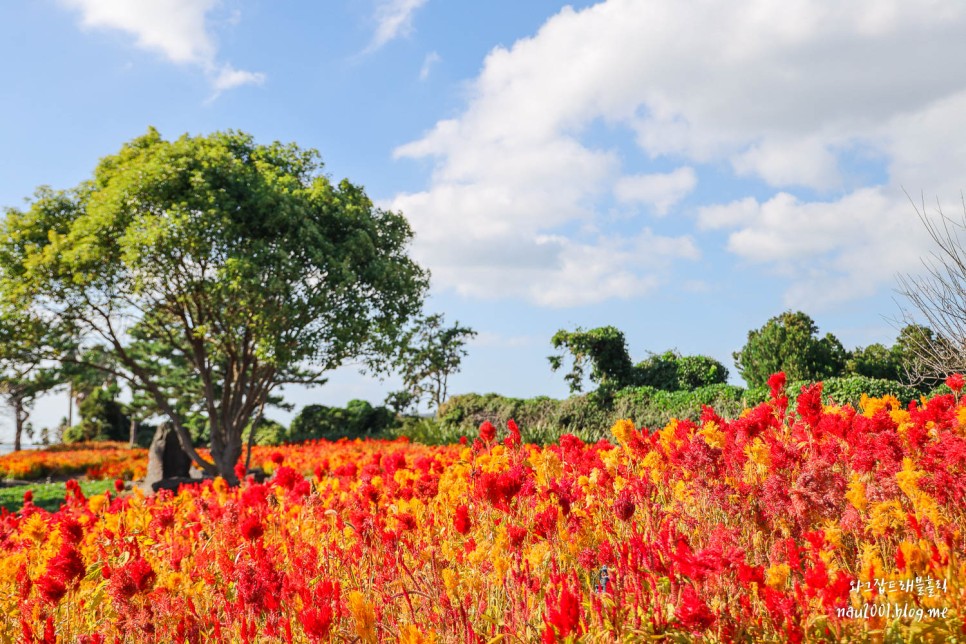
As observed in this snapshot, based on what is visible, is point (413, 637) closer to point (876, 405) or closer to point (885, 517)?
point (885, 517)

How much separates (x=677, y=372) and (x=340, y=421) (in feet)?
41.3

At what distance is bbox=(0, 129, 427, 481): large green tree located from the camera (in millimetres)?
15055

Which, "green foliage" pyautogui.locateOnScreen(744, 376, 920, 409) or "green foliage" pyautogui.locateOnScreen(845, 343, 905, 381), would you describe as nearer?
"green foliage" pyautogui.locateOnScreen(744, 376, 920, 409)

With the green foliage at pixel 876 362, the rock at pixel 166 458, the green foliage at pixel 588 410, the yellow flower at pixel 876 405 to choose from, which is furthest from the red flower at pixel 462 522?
the green foliage at pixel 876 362

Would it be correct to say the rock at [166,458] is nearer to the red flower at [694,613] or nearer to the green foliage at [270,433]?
the green foliage at [270,433]

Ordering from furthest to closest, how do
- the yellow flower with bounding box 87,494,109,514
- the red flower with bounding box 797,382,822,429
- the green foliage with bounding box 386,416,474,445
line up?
the green foliage with bounding box 386,416,474,445
the yellow flower with bounding box 87,494,109,514
the red flower with bounding box 797,382,822,429

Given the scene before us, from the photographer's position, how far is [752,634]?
259cm

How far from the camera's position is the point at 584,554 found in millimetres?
2834

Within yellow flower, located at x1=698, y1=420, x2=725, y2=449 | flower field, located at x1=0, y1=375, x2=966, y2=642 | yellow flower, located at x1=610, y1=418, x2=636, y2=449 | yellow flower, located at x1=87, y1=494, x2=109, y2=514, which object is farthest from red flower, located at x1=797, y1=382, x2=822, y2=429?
yellow flower, located at x1=87, y1=494, x2=109, y2=514

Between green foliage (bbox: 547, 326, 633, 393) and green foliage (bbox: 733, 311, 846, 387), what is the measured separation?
3633mm

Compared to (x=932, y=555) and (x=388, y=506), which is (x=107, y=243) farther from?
(x=932, y=555)

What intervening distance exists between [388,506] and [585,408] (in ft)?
41.8

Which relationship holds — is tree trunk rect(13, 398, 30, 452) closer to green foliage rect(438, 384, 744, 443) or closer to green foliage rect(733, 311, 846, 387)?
green foliage rect(438, 384, 744, 443)

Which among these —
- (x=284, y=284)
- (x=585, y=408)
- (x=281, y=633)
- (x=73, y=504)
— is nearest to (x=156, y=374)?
(x=284, y=284)
